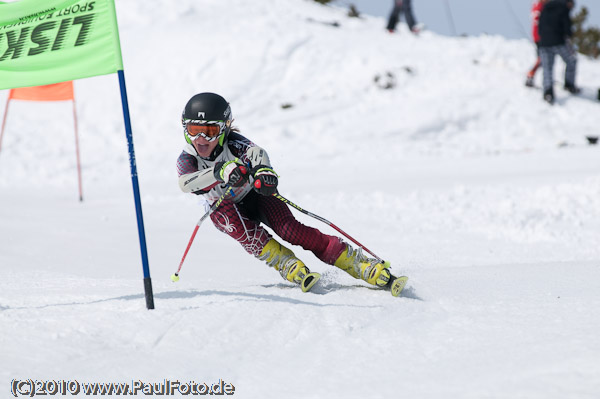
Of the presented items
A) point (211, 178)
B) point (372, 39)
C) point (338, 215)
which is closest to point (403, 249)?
point (338, 215)

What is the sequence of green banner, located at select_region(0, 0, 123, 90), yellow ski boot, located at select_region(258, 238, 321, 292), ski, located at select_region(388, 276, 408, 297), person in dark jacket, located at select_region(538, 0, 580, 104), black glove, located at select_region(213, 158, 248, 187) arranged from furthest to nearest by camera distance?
person in dark jacket, located at select_region(538, 0, 580, 104)
yellow ski boot, located at select_region(258, 238, 321, 292)
ski, located at select_region(388, 276, 408, 297)
black glove, located at select_region(213, 158, 248, 187)
green banner, located at select_region(0, 0, 123, 90)

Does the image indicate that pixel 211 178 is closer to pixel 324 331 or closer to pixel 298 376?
pixel 324 331

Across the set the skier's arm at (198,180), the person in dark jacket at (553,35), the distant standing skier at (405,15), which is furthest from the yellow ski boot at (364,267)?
the distant standing skier at (405,15)

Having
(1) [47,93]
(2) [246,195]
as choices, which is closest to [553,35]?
(1) [47,93]

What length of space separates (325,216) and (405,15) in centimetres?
1060

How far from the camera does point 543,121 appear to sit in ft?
41.0

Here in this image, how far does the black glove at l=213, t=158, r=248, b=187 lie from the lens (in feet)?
12.2

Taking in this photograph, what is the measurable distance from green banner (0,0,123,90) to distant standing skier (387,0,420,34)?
557 inches

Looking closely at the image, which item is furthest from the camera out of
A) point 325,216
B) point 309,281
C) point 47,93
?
point 47,93

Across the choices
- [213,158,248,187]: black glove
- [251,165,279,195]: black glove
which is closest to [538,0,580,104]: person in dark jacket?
[251,165,279,195]: black glove

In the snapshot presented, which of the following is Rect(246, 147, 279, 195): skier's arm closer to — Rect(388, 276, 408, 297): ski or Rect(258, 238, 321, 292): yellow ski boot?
Rect(258, 238, 321, 292): yellow ski boot

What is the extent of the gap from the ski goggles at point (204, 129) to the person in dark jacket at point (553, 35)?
34.2ft

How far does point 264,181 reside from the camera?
12.4 ft

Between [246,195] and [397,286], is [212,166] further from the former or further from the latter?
[397,286]
